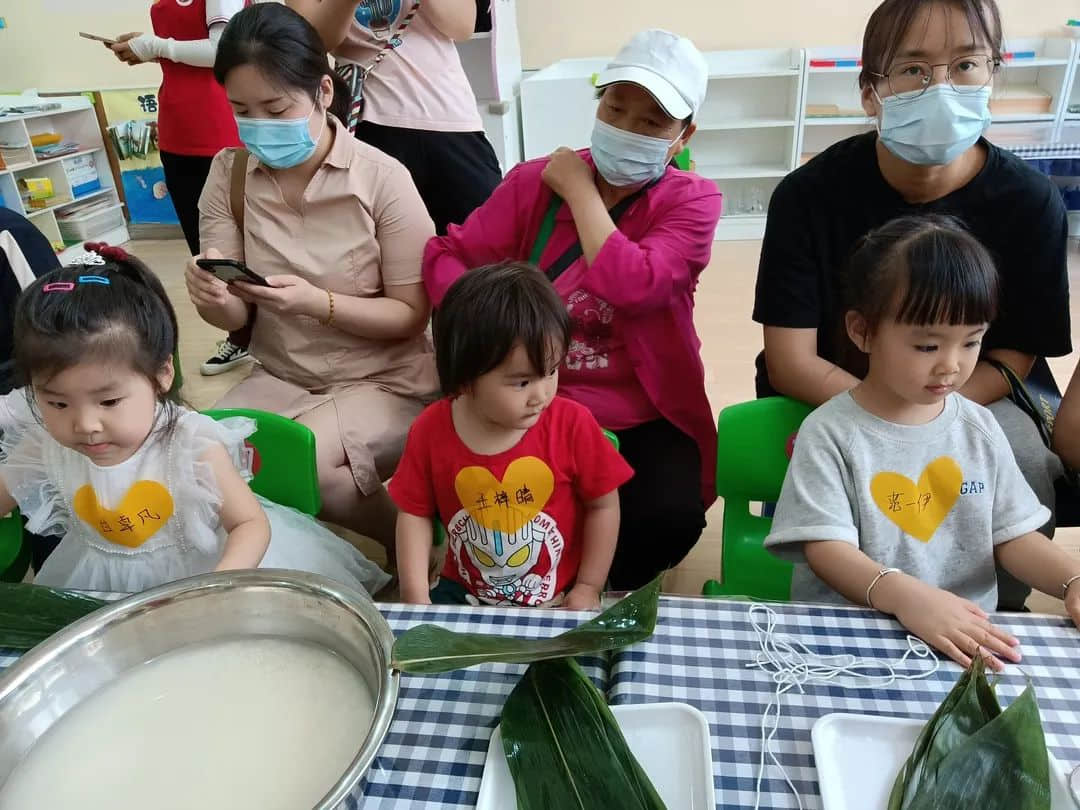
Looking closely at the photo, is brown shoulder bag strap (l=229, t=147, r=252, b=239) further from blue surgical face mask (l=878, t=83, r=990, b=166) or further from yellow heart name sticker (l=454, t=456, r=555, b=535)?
blue surgical face mask (l=878, t=83, r=990, b=166)

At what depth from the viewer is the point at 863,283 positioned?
42.1 inches

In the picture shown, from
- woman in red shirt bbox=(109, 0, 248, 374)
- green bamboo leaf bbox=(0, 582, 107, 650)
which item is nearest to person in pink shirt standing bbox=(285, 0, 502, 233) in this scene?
woman in red shirt bbox=(109, 0, 248, 374)

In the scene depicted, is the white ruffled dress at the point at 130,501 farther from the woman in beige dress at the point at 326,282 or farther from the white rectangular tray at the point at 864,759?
the white rectangular tray at the point at 864,759

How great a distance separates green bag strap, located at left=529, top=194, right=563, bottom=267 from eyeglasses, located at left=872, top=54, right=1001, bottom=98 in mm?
617

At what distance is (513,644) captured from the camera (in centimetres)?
68

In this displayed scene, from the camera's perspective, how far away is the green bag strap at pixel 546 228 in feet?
4.89

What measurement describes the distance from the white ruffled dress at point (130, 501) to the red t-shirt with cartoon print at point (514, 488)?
0.28 m

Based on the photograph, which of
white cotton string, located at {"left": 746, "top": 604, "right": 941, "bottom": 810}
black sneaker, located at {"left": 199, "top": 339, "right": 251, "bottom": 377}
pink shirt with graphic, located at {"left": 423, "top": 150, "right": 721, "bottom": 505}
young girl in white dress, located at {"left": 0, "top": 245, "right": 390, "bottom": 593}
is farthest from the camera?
black sneaker, located at {"left": 199, "top": 339, "right": 251, "bottom": 377}

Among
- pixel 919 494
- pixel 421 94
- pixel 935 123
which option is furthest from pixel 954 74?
pixel 421 94

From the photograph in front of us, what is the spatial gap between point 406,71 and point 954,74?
50.5 inches

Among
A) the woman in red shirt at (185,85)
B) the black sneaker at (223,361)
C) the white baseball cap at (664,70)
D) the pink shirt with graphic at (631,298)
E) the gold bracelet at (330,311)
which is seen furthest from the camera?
the black sneaker at (223,361)

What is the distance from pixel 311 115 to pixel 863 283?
1.07 m

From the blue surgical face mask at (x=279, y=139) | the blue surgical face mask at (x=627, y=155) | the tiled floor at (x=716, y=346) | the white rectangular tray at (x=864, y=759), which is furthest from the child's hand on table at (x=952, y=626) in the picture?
the blue surgical face mask at (x=279, y=139)

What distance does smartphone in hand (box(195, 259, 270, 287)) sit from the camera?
1399 mm
